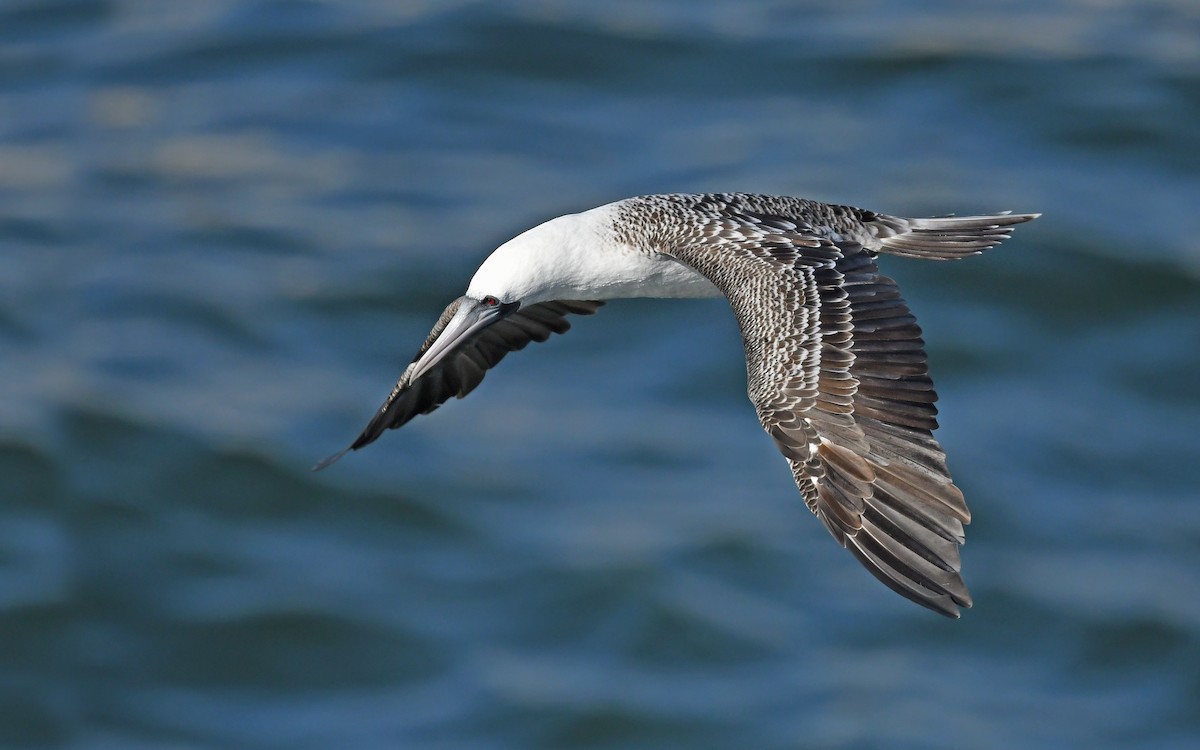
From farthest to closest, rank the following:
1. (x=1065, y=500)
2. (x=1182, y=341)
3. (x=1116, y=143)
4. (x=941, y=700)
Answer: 1. (x=1116, y=143)
2. (x=1182, y=341)
3. (x=1065, y=500)
4. (x=941, y=700)

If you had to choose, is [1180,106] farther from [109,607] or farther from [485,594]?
[109,607]

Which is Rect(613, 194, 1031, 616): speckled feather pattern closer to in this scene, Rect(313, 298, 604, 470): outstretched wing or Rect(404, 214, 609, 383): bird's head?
Rect(404, 214, 609, 383): bird's head

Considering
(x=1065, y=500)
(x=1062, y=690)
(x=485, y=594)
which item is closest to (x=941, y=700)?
(x=1062, y=690)

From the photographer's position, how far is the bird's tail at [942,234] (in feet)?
32.3

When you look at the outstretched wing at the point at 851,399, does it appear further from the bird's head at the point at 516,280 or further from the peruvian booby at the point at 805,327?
the bird's head at the point at 516,280

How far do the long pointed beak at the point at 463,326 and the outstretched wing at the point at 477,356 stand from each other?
0.97 ft

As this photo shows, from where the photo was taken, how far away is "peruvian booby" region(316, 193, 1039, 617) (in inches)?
307

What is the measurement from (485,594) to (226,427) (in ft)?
9.16

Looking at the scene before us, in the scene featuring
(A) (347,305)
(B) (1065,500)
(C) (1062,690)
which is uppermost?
(A) (347,305)

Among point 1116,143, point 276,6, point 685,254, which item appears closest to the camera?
point 685,254

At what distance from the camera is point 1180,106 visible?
1805 cm

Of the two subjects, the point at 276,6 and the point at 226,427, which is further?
the point at 276,6

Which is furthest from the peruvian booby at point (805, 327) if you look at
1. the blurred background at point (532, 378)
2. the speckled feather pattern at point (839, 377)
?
the blurred background at point (532, 378)

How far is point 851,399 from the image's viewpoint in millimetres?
8141
